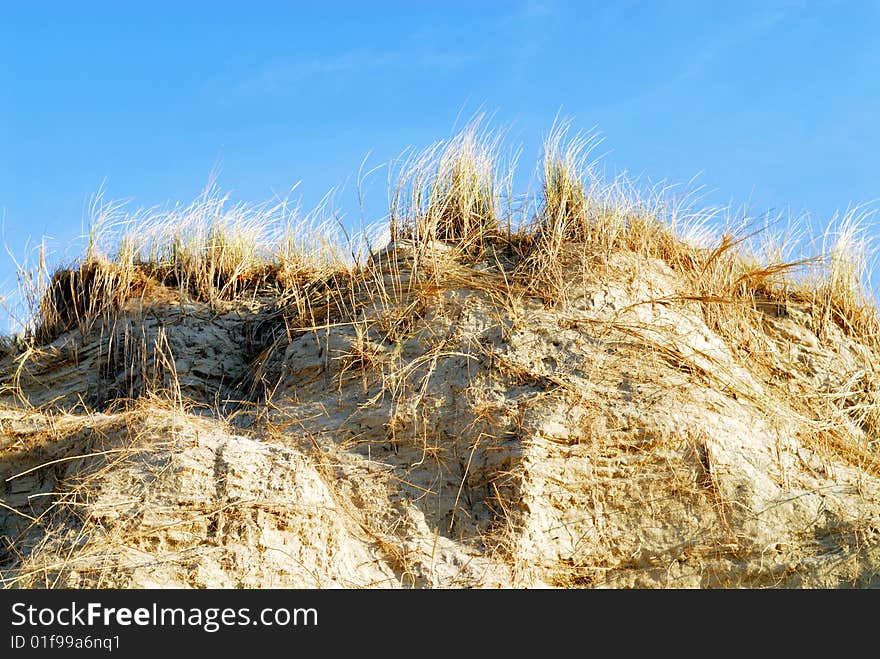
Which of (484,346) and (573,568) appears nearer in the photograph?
(573,568)

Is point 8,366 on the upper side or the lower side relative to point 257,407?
upper

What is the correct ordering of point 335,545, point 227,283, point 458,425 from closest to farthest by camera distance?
point 335,545 → point 458,425 → point 227,283

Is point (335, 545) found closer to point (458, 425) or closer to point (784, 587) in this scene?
point (458, 425)

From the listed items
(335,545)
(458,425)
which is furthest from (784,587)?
(335,545)

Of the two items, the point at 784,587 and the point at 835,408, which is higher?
the point at 835,408

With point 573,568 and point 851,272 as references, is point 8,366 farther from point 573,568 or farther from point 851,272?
point 851,272

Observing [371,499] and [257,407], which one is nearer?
[371,499]

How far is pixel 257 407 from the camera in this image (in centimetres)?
595

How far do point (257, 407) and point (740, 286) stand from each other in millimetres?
4336

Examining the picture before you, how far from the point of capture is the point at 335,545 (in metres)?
4.62

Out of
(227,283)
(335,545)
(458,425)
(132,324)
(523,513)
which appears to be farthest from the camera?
(227,283)

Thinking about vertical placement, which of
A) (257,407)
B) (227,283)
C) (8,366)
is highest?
(227,283)

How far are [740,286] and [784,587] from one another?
324 centimetres

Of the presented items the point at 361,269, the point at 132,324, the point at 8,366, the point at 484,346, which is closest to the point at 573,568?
the point at 484,346
